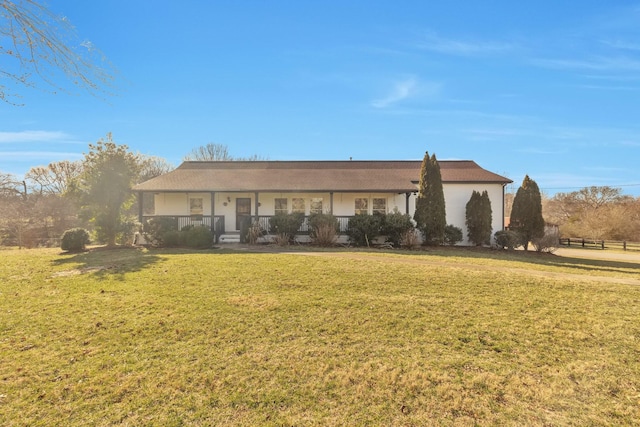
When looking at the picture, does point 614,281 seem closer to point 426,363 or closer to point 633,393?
point 633,393

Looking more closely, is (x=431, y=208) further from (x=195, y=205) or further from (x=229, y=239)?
(x=195, y=205)

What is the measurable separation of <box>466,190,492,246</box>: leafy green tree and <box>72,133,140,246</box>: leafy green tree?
1896cm

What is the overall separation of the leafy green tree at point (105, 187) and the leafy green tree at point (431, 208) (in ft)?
50.1

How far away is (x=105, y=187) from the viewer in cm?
1560

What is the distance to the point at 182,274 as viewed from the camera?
27.7ft

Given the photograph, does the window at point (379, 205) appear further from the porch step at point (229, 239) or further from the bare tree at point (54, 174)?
the bare tree at point (54, 174)

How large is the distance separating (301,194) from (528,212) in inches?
522

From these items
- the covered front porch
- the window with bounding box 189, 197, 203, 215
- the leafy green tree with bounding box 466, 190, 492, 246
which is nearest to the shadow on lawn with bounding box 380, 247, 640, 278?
the leafy green tree with bounding box 466, 190, 492, 246

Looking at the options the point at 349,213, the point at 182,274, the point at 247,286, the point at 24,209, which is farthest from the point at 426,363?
the point at 24,209

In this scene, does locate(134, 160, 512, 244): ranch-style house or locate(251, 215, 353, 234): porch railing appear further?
locate(134, 160, 512, 244): ranch-style house

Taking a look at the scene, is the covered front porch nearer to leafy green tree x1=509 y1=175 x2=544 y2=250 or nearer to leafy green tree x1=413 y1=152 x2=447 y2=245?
leafy green tree x1=413 y1=152 x2=447 y2=245

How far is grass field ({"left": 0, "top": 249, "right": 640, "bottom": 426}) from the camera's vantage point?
10.5 feet

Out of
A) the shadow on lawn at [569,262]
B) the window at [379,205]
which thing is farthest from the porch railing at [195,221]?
the shadow on lawn at [569,262]

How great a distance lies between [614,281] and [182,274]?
11598 mm
